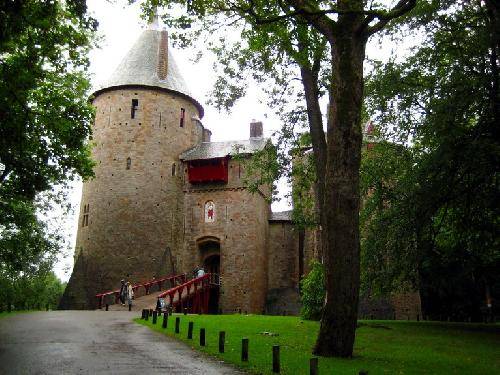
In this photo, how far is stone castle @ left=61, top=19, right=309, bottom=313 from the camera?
30234 mm

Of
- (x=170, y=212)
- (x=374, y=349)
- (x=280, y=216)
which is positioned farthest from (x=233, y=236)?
(x=374, y=349)

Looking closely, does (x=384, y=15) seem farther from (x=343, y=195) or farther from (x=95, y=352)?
(x=95, y=352)

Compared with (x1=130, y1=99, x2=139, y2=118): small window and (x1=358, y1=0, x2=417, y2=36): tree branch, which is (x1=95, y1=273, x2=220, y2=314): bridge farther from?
(x1=358, y1=0, x2=417, y2=36): tree branch

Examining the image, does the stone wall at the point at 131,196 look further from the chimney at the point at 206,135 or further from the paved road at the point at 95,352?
the paved road at the point at 95,352

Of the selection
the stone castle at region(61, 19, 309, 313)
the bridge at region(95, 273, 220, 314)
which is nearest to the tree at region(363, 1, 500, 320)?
the bridge at region(95, 273, 220, 314)

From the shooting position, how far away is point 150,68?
1326 inches

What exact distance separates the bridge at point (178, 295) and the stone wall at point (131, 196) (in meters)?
0.96

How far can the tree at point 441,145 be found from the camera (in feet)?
44.7

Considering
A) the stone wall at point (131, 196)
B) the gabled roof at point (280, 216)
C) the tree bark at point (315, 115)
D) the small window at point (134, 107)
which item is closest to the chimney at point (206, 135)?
the stone wall at point (131, 196)

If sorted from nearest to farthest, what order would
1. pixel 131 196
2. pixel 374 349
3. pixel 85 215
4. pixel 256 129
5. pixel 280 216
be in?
1. pixel 374 349
2. pixel 131 196
3. pixel 85 215
4. pixel 280 216
5. pixel 256 129

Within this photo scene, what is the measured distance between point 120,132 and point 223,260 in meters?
10.9

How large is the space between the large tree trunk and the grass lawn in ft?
2.07

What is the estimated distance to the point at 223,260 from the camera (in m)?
31.1

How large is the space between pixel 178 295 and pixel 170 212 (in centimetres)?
801
